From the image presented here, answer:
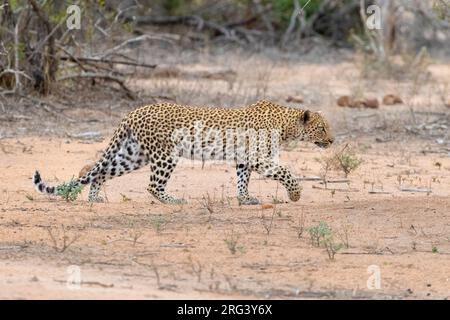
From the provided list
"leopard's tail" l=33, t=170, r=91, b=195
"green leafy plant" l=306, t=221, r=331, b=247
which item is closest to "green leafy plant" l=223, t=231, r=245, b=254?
"green leafy plant" l=306, t=221, r=331, b=247

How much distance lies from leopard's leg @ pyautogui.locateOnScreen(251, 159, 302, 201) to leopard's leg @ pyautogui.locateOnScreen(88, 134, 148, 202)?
1134mm

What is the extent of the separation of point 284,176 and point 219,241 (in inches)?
74.8

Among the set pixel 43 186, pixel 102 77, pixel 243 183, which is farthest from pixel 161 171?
pixel 102 77

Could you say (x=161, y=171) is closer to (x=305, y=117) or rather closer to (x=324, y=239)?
(x=305, y=117)

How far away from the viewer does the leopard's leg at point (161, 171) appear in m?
10.6

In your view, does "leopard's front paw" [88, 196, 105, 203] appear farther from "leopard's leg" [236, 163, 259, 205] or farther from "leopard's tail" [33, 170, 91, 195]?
"leopard's leg" [236, 163, 259, 205]

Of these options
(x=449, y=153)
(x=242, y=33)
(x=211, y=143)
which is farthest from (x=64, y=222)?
(x=242, y=33)

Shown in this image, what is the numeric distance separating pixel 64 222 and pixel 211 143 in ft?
6.47

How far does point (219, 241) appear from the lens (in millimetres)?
8977

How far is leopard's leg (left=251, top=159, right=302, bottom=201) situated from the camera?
10711 mm

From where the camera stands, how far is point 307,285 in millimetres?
7789

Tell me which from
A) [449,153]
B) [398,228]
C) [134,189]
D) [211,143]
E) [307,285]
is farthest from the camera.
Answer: [449,153]
